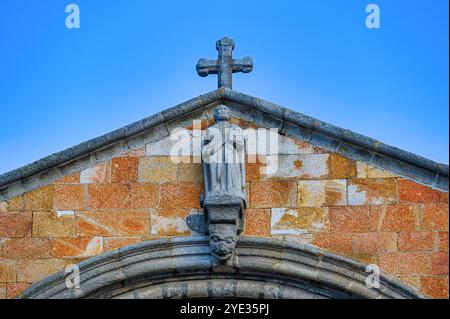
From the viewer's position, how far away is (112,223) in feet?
49.3

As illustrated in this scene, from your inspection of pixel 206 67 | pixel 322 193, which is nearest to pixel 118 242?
pixel 322 193

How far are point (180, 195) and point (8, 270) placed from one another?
1.80 meters

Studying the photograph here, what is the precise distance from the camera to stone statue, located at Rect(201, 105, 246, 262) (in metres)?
14.7

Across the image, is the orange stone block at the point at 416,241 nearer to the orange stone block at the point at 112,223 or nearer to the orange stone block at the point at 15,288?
the orange stone block at the point at 112,223

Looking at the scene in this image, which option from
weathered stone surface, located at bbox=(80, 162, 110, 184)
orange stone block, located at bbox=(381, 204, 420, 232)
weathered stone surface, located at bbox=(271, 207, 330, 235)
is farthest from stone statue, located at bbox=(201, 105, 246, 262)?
orange stone block, located at bbox=(381, 204, 420, 232)

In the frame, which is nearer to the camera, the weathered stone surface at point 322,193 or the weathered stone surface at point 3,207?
the weathered stone surface at point 322,193

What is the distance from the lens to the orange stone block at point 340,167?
15078 millimetres

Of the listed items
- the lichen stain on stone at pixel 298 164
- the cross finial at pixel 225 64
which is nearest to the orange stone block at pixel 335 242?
the lichen stain on stone at pixel 298 164

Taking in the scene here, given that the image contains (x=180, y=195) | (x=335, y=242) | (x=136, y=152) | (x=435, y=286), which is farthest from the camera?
(x=136, y=152)

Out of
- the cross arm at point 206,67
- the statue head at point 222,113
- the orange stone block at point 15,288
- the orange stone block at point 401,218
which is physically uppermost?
the cross arm at point 206,67

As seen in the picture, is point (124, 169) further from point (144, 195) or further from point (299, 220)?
point (299, 220)

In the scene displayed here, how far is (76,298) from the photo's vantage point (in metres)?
14.8

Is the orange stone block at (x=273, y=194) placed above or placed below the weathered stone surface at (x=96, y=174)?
below

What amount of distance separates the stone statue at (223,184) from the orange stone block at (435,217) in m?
1.73
